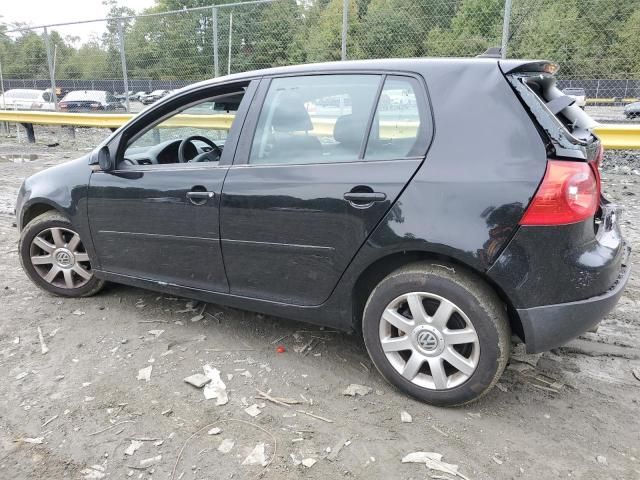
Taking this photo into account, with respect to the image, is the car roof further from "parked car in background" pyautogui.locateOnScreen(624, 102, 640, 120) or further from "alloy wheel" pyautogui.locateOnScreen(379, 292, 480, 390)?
"parked car in background" pyautogui.locateOnScreen(624, 102, 640, 120)

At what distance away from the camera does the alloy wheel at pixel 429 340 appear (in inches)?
100

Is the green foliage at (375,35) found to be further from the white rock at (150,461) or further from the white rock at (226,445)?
the white rock at (150,461)

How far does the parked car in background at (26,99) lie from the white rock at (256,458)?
13.9 meters

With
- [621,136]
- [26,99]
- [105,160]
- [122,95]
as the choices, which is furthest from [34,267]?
[26,99]

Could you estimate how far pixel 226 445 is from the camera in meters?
2.46

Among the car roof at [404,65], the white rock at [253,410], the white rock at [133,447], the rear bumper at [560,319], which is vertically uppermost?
the car roof at [404,65]

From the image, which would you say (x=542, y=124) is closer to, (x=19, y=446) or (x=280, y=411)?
(x=280, y=411)

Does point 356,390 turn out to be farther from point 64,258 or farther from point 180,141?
point 64,258

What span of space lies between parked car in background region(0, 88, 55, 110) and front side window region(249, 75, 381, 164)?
12.9 m

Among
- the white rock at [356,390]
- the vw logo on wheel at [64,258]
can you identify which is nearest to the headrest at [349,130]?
the white rock at [356,390]

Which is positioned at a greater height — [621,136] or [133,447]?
[621,136]

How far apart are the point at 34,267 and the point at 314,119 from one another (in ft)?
8.55

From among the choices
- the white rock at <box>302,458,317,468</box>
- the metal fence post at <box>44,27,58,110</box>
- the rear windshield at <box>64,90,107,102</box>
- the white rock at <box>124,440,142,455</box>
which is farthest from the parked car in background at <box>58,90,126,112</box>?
the white rock at <box>302,458,317,468</box>

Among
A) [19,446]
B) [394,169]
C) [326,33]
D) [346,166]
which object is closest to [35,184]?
[19,446]
